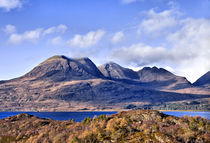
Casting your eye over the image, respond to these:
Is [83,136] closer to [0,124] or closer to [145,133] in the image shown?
[145,133]

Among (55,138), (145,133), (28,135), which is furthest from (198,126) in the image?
(28,135)

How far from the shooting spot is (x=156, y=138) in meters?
34.7

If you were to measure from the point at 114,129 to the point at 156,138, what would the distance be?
7.73 m

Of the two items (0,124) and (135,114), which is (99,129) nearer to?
(135,114)

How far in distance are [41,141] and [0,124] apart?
2139cm

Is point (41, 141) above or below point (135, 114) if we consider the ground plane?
below

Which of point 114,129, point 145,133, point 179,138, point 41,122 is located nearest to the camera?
point 179,138

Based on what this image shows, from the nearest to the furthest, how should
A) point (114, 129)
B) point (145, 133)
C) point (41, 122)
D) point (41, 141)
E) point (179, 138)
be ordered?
point (179, 138), point (145, 133), point (114, 129), point (41, 141), point (41, 122)

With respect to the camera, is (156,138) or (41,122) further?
(41,122)

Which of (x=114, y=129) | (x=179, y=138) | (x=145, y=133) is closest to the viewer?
(x=179, y=138)

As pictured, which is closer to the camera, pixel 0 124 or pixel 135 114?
pixel 135 114

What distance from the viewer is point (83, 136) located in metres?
39.8

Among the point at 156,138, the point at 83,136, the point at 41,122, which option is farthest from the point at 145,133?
the point at 41,122

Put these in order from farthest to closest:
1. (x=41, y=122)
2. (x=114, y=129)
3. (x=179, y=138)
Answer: (x=41, y=122) < (x=114, y=129) < (x=179, y=138)
